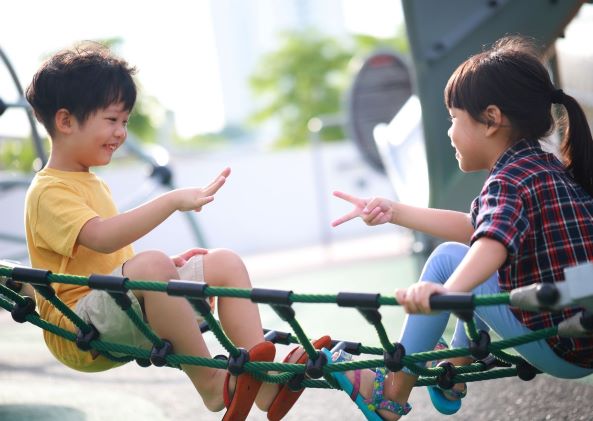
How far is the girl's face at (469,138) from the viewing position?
1896mm

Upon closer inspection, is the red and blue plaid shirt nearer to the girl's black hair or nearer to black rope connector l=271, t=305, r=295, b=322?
the girl's black hair

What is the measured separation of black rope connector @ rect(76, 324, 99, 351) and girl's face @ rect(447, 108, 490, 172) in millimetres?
961

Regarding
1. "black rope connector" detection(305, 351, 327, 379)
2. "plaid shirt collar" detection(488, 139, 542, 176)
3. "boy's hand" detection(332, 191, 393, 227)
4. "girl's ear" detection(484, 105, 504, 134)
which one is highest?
"girl's ear" detection(484, 105, 504, 134)

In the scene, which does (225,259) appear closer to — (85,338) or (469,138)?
(85,338)

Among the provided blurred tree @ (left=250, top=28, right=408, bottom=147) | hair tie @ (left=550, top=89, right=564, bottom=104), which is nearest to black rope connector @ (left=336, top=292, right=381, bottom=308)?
hair tie @ (left=550, top=89, right=564, bottom=104)

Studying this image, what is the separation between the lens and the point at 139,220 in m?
1.98

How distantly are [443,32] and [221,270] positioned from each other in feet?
7.91

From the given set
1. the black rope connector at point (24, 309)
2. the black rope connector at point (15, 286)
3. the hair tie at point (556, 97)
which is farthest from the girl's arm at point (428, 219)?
the black rope connector at point (15, 286)

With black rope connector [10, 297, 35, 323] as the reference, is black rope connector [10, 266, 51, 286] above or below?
above

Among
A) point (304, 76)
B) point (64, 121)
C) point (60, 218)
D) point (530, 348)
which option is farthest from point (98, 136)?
point (304, 76)

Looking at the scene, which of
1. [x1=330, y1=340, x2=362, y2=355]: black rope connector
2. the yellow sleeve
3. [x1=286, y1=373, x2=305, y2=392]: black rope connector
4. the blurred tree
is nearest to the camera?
[x1=286, y1=373, x2=305, y2=392]: black rope connector

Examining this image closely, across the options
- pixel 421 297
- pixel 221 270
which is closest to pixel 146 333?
pixel 221 270

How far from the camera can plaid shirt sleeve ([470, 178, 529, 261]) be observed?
5.28 feet

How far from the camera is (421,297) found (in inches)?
61.2
